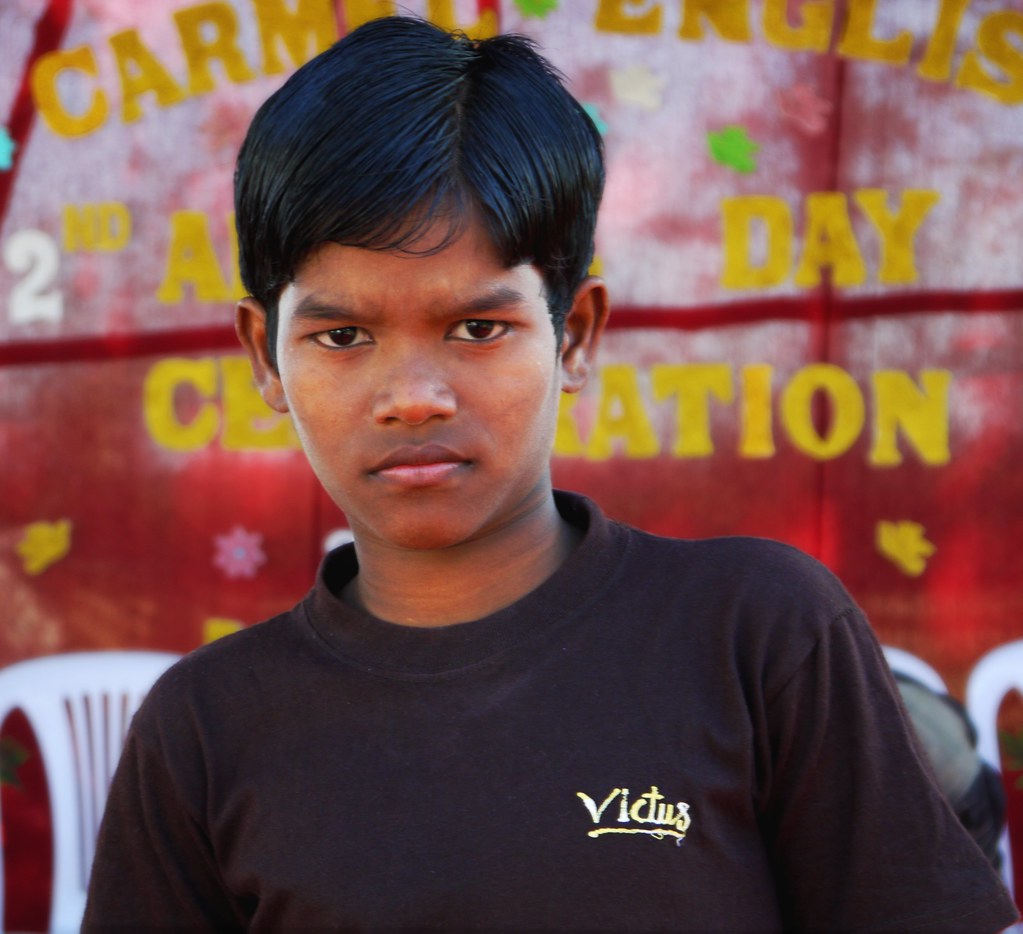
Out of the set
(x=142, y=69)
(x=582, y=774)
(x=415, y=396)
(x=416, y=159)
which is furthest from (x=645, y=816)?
(x=142, y=69)

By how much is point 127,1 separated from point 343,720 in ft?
6.39

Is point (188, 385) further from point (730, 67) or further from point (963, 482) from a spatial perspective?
point (963, 482)

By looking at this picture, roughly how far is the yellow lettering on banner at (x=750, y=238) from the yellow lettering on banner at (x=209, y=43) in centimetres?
101

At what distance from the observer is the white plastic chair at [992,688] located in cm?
253

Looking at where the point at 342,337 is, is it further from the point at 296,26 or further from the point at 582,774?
the point at 296,26

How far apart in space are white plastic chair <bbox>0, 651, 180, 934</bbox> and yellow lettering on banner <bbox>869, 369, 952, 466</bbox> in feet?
4.91

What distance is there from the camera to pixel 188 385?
→ 9.05ft

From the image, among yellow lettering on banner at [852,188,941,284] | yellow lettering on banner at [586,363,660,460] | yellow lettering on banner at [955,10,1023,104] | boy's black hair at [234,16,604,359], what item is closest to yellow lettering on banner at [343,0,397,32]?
yellow lettering on banner at [586,363,660,460]

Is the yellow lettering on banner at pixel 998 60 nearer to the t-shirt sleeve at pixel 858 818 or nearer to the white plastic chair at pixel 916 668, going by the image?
the white plastic chair at pixel 916 668

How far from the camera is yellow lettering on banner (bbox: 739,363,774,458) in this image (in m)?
2.63

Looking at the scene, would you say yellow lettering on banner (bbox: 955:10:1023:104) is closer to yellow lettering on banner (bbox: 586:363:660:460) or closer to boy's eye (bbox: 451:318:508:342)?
yellow lettering on banner (bbox: 586:363:660:460)

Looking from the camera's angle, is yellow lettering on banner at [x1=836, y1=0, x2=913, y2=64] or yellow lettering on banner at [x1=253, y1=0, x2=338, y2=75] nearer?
yellow lettering on banner at [x1=836, y1=0, x2=913, y2=64]

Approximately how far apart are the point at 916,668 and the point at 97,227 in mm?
1872

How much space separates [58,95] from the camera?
2.75m
